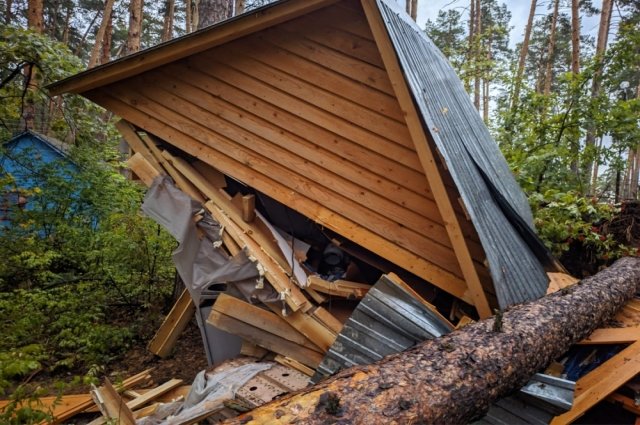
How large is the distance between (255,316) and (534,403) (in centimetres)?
270

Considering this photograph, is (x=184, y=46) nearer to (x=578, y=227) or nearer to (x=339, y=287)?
(x=339, y=287)

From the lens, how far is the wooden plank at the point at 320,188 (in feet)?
12.0

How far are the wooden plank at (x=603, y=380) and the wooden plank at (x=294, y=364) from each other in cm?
215

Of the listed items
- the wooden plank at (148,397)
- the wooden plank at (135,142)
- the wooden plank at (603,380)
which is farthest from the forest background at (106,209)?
the wooden plank at (603,380)

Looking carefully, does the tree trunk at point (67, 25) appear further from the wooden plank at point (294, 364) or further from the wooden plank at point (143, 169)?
the wooden plank at point (294, 364)

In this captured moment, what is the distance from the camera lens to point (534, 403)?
2350 mm

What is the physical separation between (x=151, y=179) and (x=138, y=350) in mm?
2757

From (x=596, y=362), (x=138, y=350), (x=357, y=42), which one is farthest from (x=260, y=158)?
(x=596, y=362)

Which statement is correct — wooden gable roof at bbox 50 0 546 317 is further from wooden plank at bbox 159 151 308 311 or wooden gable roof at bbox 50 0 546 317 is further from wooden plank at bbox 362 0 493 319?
wooden plank at bbox 159 151 308 311

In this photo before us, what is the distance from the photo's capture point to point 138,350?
532cm

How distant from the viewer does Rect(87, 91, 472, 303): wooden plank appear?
3.63 meters

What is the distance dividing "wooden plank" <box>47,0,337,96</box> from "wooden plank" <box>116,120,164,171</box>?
1.82 ft

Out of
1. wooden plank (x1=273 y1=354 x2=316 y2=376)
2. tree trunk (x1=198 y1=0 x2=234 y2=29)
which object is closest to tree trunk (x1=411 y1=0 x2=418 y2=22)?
tree trunk (x1=198 y1=0 x2=234 y2=29)

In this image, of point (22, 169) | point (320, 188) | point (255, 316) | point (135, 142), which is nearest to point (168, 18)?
point (22, 169)
